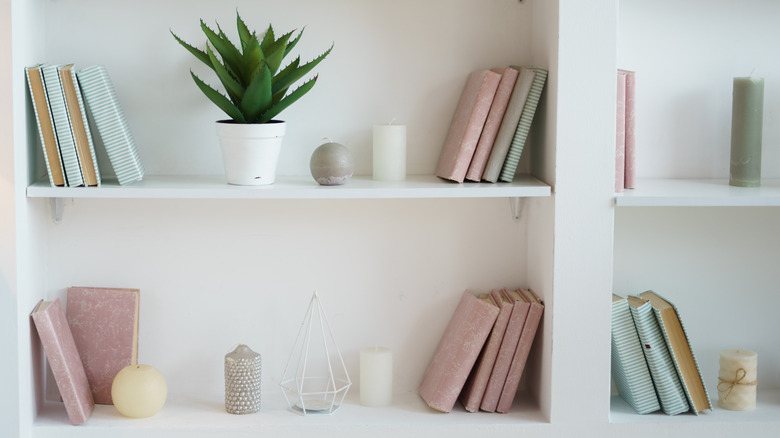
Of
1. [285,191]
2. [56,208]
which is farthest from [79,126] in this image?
[285,191]

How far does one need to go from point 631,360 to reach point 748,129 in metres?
0.53

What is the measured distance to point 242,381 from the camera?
5.69ft

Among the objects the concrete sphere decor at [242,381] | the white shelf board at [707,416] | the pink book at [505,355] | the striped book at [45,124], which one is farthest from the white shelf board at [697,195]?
the striped book at [45,124]

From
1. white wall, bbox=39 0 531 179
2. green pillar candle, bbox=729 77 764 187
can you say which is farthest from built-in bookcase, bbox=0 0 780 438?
green pillar candle, bbox=729 77 764 187

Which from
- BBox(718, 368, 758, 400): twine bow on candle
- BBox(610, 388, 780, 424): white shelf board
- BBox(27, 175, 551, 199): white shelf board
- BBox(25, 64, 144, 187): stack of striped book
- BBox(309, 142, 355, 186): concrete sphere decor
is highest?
BBox(25, 64, 144, 187): stack of striped book

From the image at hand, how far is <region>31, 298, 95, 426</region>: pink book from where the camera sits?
164 cm

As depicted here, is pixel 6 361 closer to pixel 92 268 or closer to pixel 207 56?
pixel 92 268

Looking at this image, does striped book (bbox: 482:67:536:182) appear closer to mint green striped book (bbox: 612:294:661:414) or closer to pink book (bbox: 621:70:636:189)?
pink book (bbox: 621:70:636:189)

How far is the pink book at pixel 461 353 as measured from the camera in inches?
68.4

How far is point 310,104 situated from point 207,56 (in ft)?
0.82

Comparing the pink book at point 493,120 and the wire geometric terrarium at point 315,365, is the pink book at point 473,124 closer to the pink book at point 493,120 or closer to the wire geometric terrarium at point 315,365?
the pink book at point 493,120

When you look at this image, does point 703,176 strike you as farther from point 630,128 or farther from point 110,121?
point 110,121

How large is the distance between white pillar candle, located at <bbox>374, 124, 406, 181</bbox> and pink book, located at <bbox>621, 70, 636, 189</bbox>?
0.45 metres

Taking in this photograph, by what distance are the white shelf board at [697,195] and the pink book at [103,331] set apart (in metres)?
1.02
